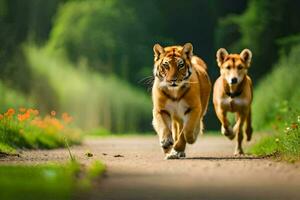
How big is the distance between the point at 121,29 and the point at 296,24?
7.77 meters

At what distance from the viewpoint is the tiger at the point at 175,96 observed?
1307 cm

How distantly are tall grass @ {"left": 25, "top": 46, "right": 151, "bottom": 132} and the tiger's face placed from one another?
2029cm

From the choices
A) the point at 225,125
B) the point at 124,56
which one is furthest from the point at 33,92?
the point at 225,125

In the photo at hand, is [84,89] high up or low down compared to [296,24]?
down

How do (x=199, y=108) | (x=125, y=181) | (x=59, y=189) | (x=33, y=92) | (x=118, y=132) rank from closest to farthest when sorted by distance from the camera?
(x=59, y=189) < (x=125, y=181) < (x=199, y=108) < (x=33, y=92) < (x=118, y=132)

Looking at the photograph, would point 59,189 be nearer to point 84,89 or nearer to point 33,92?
point 33,92

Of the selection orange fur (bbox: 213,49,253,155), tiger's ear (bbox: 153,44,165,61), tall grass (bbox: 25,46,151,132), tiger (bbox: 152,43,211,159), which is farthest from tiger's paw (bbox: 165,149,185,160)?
tall grass (bbox: 25,46,151,132)

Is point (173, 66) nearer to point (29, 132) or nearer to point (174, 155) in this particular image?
point (174, 155)

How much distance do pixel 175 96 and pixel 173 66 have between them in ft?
1.39

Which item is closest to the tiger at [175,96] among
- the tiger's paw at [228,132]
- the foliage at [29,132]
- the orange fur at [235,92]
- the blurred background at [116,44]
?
the orange fur at [235,92]

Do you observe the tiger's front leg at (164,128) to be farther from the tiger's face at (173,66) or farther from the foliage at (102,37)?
the foliage at (102,37)

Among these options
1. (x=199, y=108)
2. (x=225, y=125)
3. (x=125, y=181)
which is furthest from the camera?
(x=225, y=125)

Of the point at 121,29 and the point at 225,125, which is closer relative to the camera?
the point at 225,125

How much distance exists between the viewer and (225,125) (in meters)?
15.1
